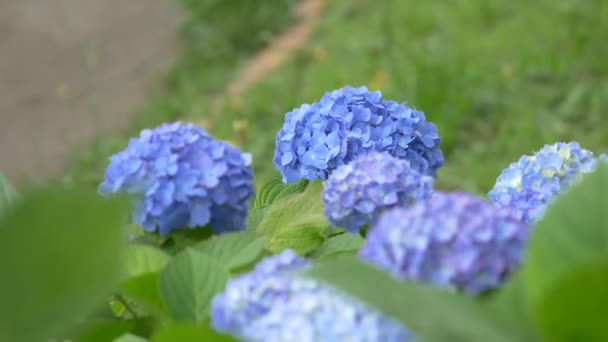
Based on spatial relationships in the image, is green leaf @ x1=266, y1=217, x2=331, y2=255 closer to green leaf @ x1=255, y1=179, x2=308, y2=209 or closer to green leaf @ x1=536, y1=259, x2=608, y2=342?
green leaf @ x1=255, y1=179, x2=308, y2=209

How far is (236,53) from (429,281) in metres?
4.33

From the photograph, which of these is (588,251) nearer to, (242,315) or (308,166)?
(242,315)

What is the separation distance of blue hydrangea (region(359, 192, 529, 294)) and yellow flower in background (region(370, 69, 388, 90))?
2.59 metres

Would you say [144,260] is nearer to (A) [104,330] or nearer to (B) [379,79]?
(A) [104,330]

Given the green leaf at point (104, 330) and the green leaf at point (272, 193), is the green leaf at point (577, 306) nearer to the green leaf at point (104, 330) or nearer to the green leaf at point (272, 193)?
the green leaf at point (104, 330)

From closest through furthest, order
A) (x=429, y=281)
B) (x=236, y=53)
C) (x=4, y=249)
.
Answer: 1. (x=4, y=249)
2. (x=429, y=281)
3. (x=236, y=53)

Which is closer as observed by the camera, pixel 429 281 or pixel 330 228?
pixel 429 281

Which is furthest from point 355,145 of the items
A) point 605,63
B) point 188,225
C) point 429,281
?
point 605,63

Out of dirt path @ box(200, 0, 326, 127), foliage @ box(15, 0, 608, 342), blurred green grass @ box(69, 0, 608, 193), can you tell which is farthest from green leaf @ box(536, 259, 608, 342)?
dirt path @ box(200, 0, 326, 127)

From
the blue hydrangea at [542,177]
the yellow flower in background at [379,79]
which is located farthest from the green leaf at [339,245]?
the yellow flower in background at [379,79]

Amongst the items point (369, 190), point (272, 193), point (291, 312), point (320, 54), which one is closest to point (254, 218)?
point (272, 193)

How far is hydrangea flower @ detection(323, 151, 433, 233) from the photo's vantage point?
753mm

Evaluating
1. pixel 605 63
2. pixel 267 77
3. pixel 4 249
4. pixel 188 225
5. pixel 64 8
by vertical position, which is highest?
pixel 64 8

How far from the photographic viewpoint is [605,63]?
3.21 metres
